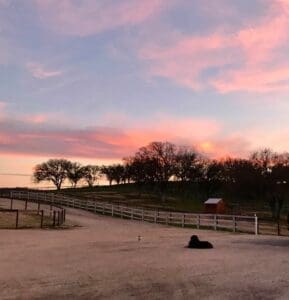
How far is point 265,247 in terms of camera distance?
21250mm

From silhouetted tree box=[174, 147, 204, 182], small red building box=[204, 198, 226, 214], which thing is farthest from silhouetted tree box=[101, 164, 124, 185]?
small red building box=[204, 198, 226, 214]

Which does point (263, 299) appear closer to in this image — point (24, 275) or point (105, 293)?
point (105, 293)

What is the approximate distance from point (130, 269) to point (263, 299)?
4.73 metres

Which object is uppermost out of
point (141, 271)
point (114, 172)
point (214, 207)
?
point (114, 172)

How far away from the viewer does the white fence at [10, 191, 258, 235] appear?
33938 mm

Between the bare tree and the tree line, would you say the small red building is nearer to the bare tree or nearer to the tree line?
the tree line

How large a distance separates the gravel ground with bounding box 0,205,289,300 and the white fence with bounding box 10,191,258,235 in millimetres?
12042

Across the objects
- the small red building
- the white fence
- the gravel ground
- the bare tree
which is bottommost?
the gravel ground

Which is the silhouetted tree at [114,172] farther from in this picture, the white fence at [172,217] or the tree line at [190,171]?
the white fence at [172,217]

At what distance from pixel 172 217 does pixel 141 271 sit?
25987 millimetres

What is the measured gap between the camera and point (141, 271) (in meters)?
14.0

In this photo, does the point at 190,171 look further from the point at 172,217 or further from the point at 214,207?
the point at 172,217

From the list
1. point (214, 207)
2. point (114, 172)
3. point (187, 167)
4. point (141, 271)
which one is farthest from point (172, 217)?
point (114, 172)

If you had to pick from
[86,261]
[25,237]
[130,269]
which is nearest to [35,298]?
[130,269]
